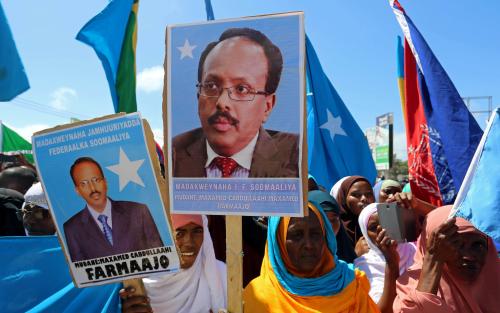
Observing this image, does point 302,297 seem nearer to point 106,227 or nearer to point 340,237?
point 106,227

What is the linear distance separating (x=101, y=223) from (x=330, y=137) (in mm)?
3660

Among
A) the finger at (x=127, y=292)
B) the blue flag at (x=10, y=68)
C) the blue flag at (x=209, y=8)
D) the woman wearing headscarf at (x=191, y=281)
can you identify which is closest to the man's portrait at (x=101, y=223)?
the finger at (x=127, y=292)

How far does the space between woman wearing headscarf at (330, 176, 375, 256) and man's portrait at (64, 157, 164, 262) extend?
2.31 m

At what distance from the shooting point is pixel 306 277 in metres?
2.02

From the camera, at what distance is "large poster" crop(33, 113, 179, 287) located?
5.36ft

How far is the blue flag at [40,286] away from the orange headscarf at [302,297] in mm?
726

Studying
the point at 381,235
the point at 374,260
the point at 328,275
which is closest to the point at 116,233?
the point at 328,275

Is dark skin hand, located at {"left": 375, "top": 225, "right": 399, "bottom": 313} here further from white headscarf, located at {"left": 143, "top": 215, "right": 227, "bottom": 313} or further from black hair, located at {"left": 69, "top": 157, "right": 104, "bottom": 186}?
black hair, located at {"left": 69, "top": 157, "right": 104, "bottom": 186}

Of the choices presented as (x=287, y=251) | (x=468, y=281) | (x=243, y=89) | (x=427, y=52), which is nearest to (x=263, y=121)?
(x=243, y=89)

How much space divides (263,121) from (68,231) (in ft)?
3.20

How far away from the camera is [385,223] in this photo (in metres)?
1.91

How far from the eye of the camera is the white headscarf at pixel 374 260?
8.14 ft

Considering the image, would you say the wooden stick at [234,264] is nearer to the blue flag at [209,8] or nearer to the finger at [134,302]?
the finger at [134,302]

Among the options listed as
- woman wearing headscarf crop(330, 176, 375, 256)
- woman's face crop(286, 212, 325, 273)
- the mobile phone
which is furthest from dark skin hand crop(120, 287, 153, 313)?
woman wearing headscarf crop(330, 176, 375, 256)
